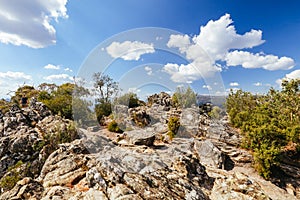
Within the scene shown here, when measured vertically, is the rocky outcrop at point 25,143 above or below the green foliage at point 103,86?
below

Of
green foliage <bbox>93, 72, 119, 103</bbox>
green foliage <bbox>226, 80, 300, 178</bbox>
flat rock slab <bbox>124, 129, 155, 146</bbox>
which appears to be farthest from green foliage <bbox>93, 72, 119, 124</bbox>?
green foliage <bbox>226, 80, 300, 178</bbox>

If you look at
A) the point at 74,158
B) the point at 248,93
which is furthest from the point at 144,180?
the point at 248,93

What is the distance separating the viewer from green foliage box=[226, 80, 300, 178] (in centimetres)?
1356

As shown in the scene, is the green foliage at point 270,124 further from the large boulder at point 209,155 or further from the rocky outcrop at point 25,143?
the rocky outcrop at point 25,143

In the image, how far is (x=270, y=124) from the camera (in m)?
16.3

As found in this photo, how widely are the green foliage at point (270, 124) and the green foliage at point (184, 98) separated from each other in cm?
673

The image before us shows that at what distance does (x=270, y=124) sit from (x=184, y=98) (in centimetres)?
1742

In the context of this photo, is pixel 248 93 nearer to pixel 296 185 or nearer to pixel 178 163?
pixel 296 185

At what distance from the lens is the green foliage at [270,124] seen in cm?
1356

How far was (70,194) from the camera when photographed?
794cm

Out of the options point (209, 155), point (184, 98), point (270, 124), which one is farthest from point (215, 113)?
point (209, 155)

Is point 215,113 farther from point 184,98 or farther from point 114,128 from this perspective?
point 114,128

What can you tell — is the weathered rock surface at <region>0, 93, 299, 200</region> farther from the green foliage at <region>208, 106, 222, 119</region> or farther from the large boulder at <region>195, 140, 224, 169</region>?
the green foliage at <region>208, 106, 222, 119</region>

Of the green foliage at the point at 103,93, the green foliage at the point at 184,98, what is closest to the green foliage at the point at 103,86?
the green foliage at the point at 103,93
